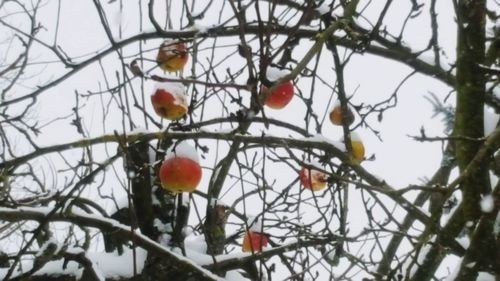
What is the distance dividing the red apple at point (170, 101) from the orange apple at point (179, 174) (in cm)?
21

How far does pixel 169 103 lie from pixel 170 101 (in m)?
0.01

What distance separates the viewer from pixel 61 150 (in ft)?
9.46

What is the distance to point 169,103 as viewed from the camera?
2742mm

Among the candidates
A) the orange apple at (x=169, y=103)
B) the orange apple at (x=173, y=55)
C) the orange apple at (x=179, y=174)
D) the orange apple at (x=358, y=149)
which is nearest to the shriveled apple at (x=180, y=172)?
the orange apple at (x=179, y=174)

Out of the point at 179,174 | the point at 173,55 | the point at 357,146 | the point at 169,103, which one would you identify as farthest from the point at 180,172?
the point at 357,146

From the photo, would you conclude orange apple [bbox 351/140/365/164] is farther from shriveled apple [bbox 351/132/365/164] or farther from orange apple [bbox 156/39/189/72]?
orange apple [bbox 156/39/189/72]

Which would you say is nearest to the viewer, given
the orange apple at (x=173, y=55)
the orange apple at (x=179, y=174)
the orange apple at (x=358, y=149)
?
the orange apple at (x=179, y=174)

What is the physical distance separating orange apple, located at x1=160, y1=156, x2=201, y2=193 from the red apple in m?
0.21

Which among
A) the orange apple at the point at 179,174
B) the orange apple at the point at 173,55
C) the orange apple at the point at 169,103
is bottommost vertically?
the orange apple at the point at 179,174

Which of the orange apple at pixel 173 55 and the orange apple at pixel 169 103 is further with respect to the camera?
the orange apple at pixel 173 55

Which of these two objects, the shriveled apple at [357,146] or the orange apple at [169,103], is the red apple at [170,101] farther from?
the shriveled apple at [357,146]

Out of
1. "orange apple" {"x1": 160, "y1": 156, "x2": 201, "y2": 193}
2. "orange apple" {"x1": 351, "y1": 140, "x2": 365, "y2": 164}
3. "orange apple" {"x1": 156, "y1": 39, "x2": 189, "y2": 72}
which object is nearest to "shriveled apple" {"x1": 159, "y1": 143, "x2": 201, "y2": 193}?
"orange apple" {"x1": 160, "y1": 156, "x2": 201, "y2": 193}

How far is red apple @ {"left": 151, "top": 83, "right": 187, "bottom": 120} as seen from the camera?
271 cm

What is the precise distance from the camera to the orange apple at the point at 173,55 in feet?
9.31
